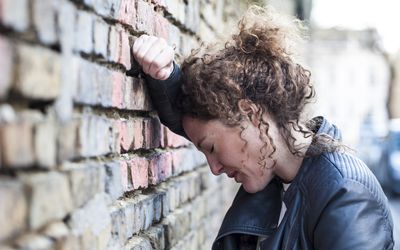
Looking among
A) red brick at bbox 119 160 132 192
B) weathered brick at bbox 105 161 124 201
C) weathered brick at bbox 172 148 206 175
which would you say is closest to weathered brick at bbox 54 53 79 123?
weathered brick at bbox 105 161 124 201

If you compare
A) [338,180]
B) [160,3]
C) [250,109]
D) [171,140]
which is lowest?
[338,180]

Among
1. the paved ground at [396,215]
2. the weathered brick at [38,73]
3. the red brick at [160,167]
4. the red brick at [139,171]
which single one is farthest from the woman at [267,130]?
the paved ground at [396,215]

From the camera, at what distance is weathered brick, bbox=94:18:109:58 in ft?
5.99

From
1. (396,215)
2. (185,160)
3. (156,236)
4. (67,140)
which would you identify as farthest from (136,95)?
(396,215)

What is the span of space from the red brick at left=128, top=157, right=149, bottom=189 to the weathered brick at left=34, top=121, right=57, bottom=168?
698mm

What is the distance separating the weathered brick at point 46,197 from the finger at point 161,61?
2.58ft

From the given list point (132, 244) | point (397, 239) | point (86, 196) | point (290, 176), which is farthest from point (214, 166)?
point (397, 239)

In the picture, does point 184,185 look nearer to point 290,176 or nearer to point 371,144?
point 290,176

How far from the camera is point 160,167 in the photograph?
2656mm

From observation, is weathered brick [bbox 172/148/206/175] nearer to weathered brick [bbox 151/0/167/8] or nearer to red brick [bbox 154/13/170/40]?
red brick [bbox 154/13/170/40]

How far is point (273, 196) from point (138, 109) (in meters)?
0.69

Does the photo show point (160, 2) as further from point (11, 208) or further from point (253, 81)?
point (11, 208)

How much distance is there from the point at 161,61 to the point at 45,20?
2.93ft

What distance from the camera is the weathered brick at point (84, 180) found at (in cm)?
165
